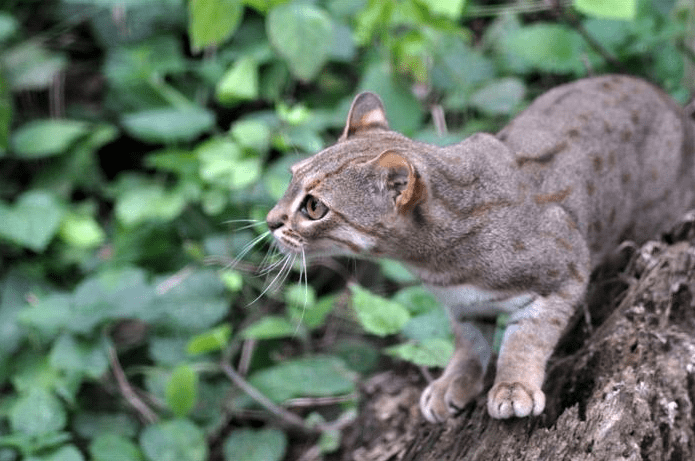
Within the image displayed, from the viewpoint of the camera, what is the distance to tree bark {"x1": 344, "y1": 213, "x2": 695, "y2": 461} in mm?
3219

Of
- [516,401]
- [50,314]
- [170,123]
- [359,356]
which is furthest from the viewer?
[170,123]

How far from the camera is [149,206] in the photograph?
6.09 m

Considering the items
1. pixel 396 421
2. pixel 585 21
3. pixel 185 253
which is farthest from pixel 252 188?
pixel 585 21

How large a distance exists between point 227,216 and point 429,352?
7.88 ft

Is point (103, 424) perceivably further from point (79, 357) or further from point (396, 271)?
point (396, 271)

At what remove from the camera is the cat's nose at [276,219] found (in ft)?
11.4

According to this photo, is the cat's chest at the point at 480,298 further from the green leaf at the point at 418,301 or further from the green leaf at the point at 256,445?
the green leaf at the point at 256,445

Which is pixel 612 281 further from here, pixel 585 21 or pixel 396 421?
pixel 585 21

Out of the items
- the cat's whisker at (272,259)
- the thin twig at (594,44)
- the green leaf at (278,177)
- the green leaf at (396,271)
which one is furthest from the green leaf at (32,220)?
the thin twig at (594,44)

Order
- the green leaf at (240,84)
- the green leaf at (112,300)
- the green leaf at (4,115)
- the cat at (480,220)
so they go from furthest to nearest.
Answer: the green leaf at (4,115)
the green leaf at (240,84)
the green leaf at (112,300)
the cat at (480,220)

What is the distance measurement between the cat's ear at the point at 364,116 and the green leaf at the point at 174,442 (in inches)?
80.3

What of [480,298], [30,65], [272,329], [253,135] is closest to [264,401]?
[272,329]

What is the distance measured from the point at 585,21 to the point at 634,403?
332 cm

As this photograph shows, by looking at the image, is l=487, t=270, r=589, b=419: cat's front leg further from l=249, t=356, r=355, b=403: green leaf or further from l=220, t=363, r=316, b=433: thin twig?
l=220, t=363, r=316, b=433: thin twig
